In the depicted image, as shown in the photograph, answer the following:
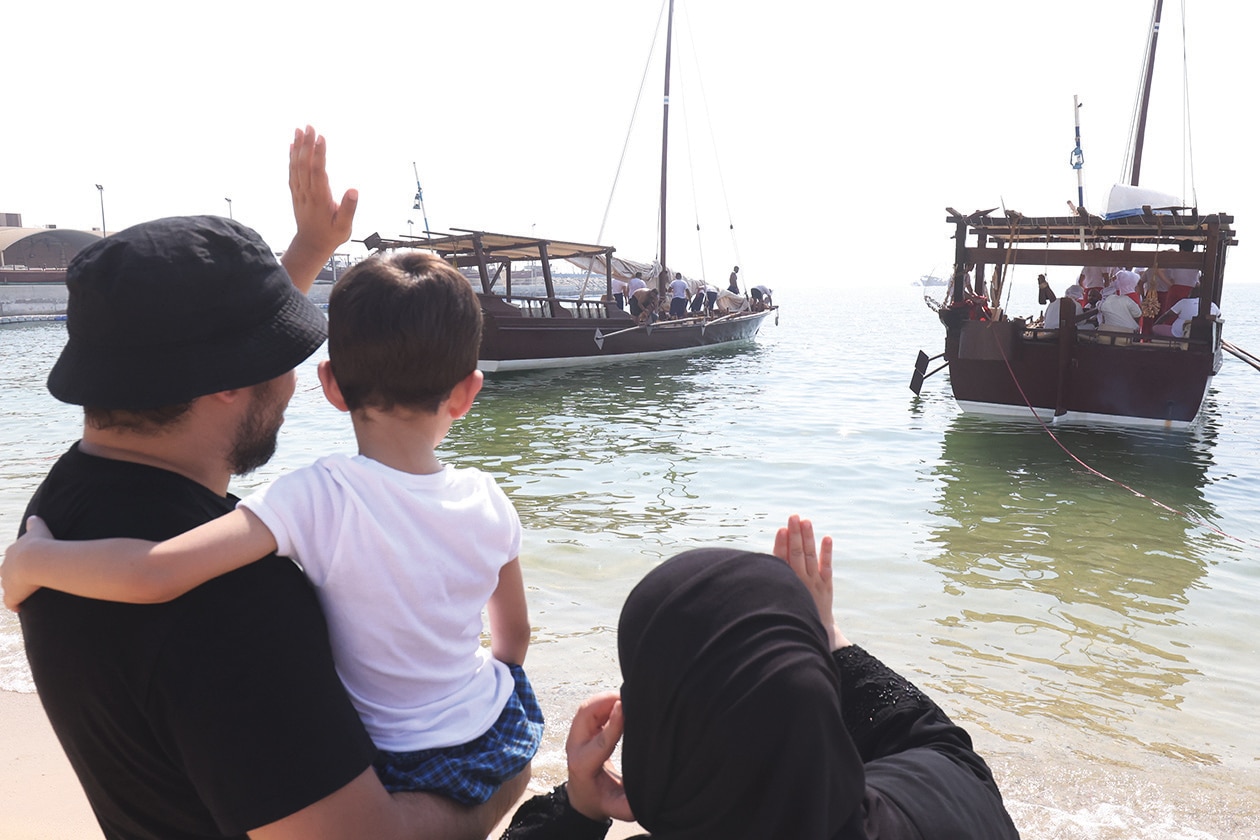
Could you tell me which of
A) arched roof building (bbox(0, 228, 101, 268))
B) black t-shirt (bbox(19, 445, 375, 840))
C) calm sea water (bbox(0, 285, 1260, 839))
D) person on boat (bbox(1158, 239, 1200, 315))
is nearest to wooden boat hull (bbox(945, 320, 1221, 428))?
calm sea water (bbox(0, 285, 1260, 839))

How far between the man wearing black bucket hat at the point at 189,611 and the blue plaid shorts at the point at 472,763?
0.05 metres

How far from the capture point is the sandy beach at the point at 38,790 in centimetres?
256

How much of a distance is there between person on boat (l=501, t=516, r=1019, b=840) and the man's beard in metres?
0.67

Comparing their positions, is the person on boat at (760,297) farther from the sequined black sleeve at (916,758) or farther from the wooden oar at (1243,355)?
the sequined black sleeve at (916,758)

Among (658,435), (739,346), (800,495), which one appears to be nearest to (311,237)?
(800,495)

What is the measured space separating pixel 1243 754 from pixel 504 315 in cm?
2062

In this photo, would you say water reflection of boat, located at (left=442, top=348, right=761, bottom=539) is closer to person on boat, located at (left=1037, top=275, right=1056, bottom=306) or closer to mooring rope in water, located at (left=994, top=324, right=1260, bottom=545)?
mooring rope in water, located at (left=994, top=324, right=1260, bottom=545)

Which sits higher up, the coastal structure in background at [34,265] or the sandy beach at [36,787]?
the coastal structure in background at [34,265]

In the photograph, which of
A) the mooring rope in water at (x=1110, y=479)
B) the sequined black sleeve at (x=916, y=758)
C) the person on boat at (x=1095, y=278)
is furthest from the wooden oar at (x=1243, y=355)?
the sequined black sleeve at (x=916, y=758)

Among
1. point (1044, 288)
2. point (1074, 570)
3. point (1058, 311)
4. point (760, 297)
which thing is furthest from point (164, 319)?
point (760, 297)

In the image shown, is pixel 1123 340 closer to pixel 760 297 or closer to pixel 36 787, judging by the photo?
pixel 36 787

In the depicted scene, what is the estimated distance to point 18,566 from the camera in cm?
122

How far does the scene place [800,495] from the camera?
1015 cm

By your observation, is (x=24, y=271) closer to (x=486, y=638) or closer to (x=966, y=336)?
(x=966, y=336)
